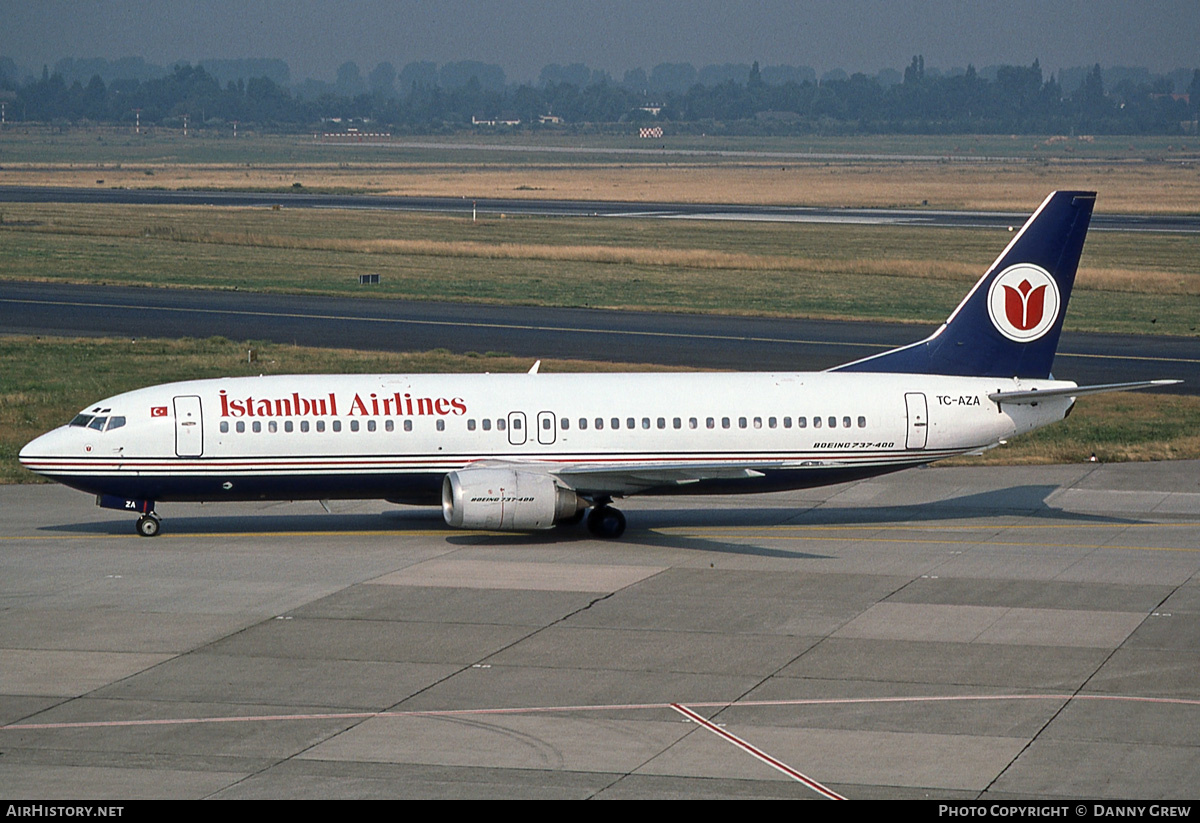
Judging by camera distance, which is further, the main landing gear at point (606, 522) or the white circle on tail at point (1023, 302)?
the white circle on tail at point (1023, 302)

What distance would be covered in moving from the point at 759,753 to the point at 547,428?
15.8m

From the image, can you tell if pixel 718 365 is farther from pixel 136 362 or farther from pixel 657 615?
pixel 657 615

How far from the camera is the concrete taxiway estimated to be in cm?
2109

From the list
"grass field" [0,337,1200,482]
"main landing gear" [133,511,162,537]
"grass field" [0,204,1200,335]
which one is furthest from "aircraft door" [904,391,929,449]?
"grass field" [0,204,1200,335]

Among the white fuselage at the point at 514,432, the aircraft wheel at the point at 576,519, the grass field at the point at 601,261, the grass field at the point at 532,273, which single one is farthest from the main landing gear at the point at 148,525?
the grass field at the point at 601,261

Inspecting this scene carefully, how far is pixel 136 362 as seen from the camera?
6172cm

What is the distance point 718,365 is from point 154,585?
3366 centimetres

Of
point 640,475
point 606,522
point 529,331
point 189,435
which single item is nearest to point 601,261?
point 529,331

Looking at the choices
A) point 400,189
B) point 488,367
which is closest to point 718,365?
point 488,367

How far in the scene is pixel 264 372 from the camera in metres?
58.7

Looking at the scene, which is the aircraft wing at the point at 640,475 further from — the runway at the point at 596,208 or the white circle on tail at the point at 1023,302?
the runway at the point at 596,208

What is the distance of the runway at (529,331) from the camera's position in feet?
211

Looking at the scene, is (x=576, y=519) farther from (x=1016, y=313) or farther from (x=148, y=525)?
(x=1016, y=313)

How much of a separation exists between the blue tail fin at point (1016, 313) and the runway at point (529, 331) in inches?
832
